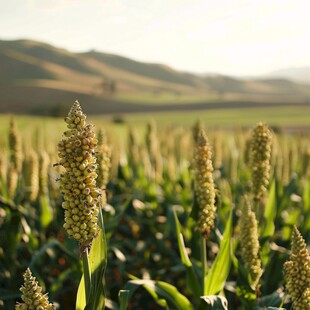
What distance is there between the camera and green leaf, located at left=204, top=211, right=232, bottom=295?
383 centimetres

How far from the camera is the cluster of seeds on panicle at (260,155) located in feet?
14.9

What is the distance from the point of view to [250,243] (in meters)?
3.75

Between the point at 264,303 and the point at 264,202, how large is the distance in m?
1.33

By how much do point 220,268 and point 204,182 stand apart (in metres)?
0.75

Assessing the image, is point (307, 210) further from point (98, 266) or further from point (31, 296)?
point (31, 296)

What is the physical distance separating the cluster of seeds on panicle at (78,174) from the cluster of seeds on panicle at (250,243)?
1633mm

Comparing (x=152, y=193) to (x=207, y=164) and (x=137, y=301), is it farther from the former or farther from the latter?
(x=207, y=164)

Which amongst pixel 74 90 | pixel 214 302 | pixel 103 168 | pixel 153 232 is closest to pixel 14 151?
pixel 153 232

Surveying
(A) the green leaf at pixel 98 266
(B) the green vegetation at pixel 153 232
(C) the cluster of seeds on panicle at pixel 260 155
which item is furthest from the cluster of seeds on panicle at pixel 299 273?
(C) the cluster of seeds on panicle at pixel 260 155

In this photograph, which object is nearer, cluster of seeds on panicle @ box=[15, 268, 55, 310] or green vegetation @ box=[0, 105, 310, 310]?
cluster of seeds on panicle @ box=[15, 268, 55, 310]

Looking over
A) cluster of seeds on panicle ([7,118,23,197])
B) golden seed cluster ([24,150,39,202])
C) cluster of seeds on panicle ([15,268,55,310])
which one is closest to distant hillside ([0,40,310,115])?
cluster of seeds on panicle ([7,118,23,197])

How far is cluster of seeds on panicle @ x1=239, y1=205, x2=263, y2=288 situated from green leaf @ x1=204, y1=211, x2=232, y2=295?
123mm

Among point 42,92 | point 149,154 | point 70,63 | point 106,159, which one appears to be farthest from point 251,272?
point 70,63

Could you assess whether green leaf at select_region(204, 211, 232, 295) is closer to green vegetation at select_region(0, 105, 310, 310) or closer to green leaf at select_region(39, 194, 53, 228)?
green vegetation at select_region(0, 105, 310, 310)
